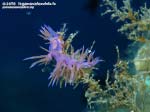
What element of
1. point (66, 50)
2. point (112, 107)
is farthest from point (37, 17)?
point (112, 107)

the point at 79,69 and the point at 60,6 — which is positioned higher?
the point at 60,6

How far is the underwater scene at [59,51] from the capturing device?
3582 mm

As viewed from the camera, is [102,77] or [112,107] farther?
[102,77]

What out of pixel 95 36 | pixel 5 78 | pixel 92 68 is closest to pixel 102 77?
pixel 92 68

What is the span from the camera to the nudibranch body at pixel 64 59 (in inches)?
142

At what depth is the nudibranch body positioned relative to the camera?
11.9 ft

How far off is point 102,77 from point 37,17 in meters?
0.82

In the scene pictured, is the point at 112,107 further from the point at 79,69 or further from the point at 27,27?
the point at 27,27

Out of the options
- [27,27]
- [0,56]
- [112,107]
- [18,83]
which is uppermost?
[27,27]

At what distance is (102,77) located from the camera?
3.66 m

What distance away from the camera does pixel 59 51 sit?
3.63 meters

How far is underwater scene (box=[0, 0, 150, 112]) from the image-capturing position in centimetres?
358

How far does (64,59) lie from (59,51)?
0.09 meters

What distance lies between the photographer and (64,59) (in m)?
3.64
